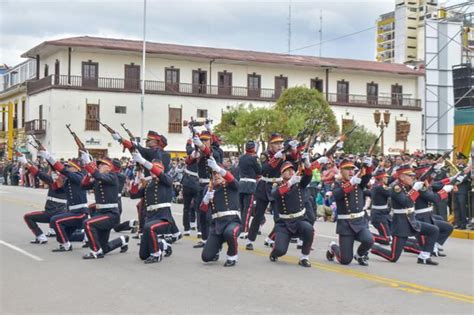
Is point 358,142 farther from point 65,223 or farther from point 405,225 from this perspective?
point 65,223

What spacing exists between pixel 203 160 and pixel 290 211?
2.83 m

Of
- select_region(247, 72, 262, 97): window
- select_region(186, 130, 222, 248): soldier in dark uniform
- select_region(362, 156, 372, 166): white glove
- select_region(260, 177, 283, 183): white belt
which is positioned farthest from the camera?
select_region(247, 72, 262, 97): window

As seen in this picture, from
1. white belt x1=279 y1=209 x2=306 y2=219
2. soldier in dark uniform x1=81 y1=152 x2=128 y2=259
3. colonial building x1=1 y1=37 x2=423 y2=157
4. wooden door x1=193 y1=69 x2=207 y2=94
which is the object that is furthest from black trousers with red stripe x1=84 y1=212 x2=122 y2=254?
wooden door x1=193 y1=69 x2=207 y2=94

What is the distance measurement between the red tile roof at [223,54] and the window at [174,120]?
14.2 ft

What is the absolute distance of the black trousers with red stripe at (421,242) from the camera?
11391 mm

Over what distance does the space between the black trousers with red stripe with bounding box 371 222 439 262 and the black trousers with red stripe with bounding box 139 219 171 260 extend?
3.63 meters

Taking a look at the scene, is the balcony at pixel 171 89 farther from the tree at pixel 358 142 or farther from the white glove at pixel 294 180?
the white glove at pixel 294 180

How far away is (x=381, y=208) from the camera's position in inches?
525

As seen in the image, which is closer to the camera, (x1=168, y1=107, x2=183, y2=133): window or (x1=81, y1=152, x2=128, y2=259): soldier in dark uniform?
(x1=81, y1=152, x2=128, y2=259): soldier in dark uniform

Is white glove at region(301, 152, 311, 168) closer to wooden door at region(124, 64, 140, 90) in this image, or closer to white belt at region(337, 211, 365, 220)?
white belt at region(337, 211, 365, 220)

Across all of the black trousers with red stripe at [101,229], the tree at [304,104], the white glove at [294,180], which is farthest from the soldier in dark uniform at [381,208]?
the tree at [304,104]

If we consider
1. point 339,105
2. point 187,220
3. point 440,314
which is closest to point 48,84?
point 339,105

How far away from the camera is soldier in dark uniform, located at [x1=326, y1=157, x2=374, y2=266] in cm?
1105

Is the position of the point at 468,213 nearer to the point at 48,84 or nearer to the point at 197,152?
the point at 197,152
